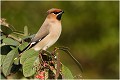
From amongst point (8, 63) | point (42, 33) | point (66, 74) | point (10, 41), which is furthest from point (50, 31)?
point (66, 74)

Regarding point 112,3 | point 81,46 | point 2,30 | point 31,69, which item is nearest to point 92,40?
point 81,46

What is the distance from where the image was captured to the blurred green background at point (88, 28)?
8.81 m

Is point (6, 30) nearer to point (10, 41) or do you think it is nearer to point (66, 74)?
point (10, 41)

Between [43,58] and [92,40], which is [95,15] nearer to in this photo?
[92,40]

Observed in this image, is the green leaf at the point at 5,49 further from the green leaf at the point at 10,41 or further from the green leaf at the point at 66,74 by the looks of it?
the green leaf at the point at 66,74

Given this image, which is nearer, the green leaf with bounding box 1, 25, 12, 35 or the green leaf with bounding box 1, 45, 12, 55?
the green leaf with bounding box 1, 45, 12, 55

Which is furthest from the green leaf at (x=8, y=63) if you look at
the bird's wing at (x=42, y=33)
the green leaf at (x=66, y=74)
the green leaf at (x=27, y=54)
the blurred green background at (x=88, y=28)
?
the blurred green background at (x=88, y=28)

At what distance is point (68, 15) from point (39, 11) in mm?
547

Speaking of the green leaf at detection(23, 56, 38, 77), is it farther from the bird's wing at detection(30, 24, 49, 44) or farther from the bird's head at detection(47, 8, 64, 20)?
the bird's head at detection(47, 8, 64, 20)

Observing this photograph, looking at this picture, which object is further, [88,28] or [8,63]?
[88,28]

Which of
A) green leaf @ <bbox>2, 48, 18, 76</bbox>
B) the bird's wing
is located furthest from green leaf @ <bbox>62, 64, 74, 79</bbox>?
the bird's wing

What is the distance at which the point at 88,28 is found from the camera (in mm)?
9117

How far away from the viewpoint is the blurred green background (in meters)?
8.81

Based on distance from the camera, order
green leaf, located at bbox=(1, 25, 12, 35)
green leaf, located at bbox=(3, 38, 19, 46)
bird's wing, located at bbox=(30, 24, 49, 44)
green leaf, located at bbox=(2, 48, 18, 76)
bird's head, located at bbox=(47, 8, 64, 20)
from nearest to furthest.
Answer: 1. green leaf, located at bbox=(2, 48, 18, 76)
2. green leaf, located at bbox=(3, 38, 19, 46)
3. green leaf, located at bbox=(1, 25, 12, 35)
4. bird's wing, located at bbox=(30, 24, 49, 44)
5. bird's head, located at bbox=(47, 8, 64, 20)
